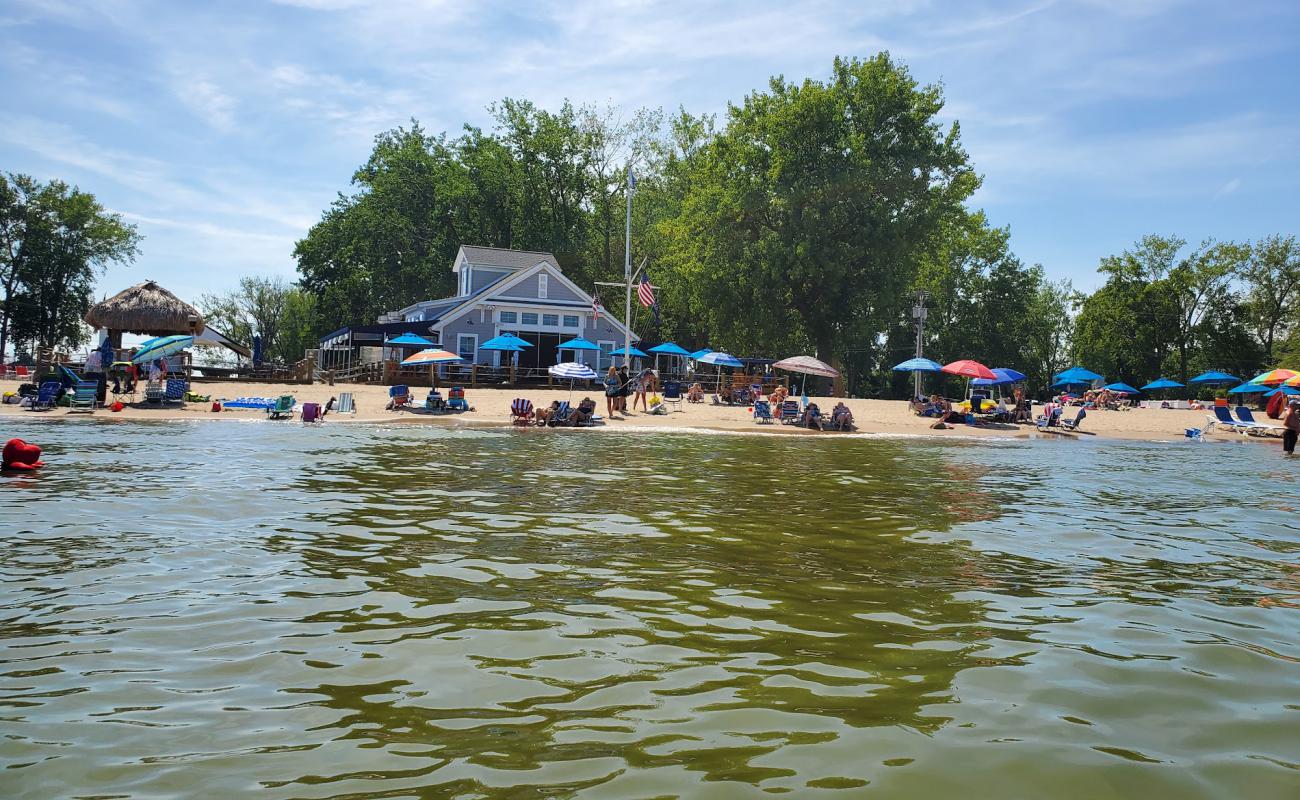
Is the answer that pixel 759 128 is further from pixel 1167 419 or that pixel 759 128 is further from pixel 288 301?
pixel 288 301

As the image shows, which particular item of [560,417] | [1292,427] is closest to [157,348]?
[560,417]

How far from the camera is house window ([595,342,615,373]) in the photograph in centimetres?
5025

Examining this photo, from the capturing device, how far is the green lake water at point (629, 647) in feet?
11.6

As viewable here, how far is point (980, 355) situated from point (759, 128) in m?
30.2

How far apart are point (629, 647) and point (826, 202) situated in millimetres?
44501

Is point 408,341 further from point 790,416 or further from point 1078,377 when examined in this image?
point 1078,377

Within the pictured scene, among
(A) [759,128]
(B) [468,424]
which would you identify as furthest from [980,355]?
(B) [468,424]

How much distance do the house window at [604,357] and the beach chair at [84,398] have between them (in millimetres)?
27572

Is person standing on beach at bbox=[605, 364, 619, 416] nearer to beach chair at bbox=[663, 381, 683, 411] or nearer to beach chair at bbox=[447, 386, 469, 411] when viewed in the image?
beach chair at bbox=[447, 386, 469, 411]

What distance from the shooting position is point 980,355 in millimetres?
68625

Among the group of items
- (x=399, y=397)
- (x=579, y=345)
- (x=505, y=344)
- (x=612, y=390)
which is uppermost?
(x=579, y=345)

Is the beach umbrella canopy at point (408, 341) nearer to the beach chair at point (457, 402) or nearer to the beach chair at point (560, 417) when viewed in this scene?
the beach chair at point (457, 402)

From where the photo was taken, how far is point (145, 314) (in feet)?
122

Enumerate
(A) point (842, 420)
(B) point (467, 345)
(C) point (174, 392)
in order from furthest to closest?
(B) point (467, 345), (A) point (842, 420), (C) point (174, 392)
